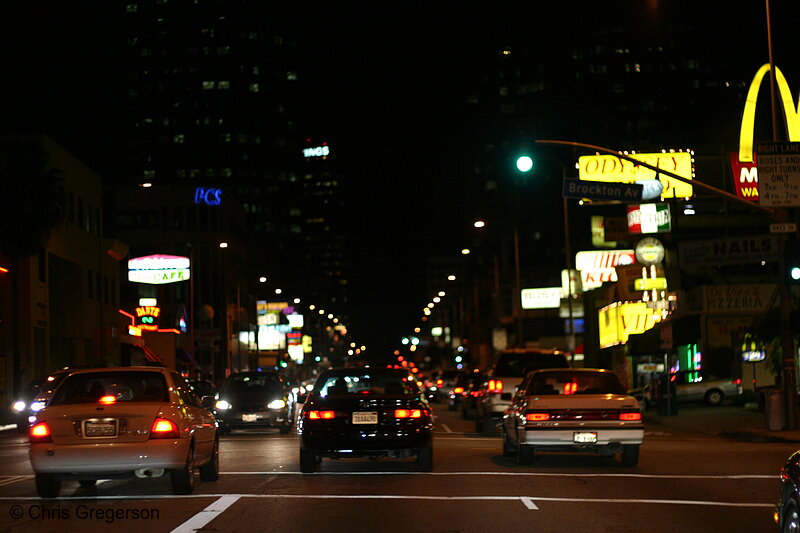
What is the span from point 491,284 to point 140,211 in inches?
1663

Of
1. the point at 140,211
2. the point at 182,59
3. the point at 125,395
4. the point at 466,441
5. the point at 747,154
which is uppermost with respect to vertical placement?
the point at 182,59

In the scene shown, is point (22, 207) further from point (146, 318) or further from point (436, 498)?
point (436, 498)

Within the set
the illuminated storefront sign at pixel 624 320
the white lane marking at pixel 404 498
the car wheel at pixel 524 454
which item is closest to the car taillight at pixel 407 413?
the car wheel at pixel 524 454

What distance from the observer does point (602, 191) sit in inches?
1077

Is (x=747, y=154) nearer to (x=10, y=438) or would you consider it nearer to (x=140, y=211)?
(x=10, y=438)

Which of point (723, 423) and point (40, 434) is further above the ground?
point (40, 434)

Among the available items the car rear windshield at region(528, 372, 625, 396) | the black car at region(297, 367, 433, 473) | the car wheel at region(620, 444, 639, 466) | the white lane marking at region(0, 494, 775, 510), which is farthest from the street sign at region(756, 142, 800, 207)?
the white lane marking at region(0, 494, 775, 510)

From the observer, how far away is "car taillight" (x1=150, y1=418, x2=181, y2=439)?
13227 mm

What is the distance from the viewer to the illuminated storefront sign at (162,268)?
7631 centimetres

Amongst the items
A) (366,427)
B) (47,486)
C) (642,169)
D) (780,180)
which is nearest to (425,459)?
(366,427)

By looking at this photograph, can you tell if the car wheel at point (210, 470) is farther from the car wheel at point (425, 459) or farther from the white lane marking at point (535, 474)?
the car wheel at point (425, 459)

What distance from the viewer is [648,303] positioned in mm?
45531

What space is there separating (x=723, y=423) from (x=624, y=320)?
939 inches

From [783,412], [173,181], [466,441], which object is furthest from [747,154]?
[173,181]
